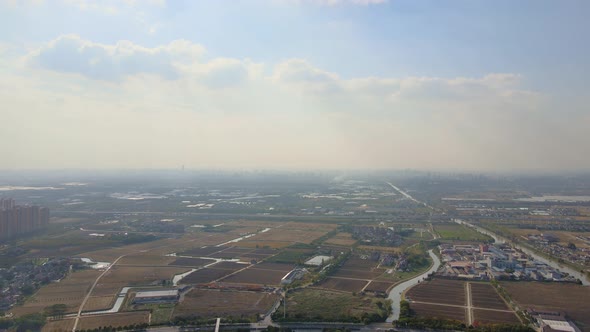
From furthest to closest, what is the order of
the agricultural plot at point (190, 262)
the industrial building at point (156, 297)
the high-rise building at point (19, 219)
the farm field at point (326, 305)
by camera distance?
the high-rise building at point (19, 219) → the agricultural plot at point (190, 262) → the industrial building at point (156, 297) → the farm field at point (326, 305)

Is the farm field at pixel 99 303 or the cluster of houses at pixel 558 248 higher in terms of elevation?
the cluster of houses at pixel 558 248

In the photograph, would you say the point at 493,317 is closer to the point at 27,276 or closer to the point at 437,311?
the point at 437,311

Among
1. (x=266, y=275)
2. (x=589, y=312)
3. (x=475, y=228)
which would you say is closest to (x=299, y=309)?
(x=266, y=275)

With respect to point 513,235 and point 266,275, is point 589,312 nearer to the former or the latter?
point 266,275

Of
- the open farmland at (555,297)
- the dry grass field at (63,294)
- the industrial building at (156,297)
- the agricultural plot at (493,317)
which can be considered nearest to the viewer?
the agricultural plot at (493,317)

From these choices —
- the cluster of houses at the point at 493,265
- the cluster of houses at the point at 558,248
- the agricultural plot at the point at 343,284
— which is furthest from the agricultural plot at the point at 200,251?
the cluster of houses at the point at 558,248

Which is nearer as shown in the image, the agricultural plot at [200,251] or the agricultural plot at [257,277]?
the agricultural plot at [257,277]

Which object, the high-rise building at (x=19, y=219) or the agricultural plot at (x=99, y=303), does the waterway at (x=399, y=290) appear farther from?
Result: the high-rise building at (x=19, y=219)

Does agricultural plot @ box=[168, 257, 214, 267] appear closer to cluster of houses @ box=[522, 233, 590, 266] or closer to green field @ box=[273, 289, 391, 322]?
green field @ box=[273, 289, 391, 322]
